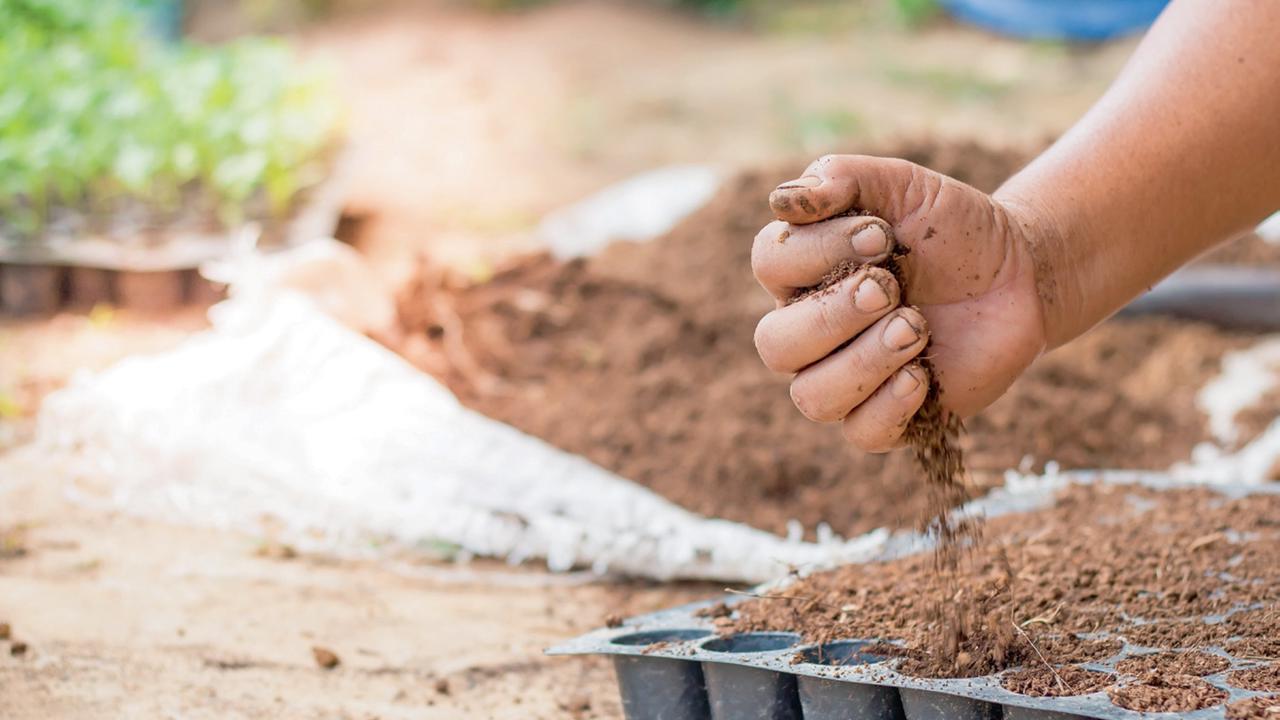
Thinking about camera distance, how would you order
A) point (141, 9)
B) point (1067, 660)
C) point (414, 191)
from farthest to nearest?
point (141, 9) < point (414, 191) < point (1067, 660)

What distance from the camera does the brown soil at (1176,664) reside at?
147cm

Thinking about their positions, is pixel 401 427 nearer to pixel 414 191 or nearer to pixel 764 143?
pixel 414 191

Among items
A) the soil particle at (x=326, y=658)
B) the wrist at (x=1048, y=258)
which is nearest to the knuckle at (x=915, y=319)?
the wrist at (x=1048, y=258)

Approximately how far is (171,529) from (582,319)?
4.56ft

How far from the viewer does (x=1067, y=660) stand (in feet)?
5.05

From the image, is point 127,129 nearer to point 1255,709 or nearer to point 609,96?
point 609,96

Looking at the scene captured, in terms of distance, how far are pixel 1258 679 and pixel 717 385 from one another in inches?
72.5

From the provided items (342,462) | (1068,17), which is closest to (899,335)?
(342,462)

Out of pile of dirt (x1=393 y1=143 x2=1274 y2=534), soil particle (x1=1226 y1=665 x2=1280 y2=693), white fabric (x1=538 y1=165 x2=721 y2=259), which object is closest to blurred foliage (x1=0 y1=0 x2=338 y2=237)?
white fabric (x1=538 y1=165 x2=721 y2=259)

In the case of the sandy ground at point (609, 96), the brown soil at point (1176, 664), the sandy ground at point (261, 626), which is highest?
the sandy ground at point (609, 96)

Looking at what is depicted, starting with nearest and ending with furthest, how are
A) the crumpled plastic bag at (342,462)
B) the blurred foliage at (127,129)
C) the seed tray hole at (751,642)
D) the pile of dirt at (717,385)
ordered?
1. the seed tray hole at (751,642)
2. the crumpled plastic bag at (342,462)
3. the pile of dirt at (717,385)
4. the blurred foliage at (127,129)

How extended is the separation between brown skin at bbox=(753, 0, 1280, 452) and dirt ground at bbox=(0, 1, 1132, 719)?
2.52 ft

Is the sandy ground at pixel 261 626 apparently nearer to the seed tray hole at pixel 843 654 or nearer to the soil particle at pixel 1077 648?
the seed tray hole at pixel 843 654

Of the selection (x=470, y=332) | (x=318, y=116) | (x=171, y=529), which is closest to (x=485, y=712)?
(x=171, y=529)
